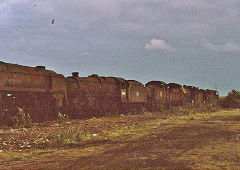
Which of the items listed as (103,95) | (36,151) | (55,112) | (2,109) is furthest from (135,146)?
(103,95)

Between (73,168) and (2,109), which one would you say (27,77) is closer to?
(2,109)

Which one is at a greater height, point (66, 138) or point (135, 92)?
point (135, 92)

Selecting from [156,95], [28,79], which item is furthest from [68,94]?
[156,95]

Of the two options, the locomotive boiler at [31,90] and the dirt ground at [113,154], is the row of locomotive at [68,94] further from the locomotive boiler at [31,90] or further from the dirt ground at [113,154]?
the dirt ground at [113,154]

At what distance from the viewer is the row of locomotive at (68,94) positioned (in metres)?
15.6

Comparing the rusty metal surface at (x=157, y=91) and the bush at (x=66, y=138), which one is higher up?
the rusty metal surface at (x=157, y=91)

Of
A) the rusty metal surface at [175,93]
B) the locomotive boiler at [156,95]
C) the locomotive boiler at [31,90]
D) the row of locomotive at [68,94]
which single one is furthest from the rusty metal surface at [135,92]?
the locomotive boiler at [31,90]

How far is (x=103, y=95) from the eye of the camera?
23688mm

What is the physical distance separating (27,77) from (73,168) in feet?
40.3

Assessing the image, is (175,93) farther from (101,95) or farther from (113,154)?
(113,154)

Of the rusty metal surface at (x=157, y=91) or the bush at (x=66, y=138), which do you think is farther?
the rusty metal surface at (x=157, y=91)

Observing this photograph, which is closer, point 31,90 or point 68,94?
point 31,90

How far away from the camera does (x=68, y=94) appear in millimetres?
20859

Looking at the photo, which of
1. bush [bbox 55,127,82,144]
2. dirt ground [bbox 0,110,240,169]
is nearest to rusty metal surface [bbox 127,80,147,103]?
bush [bbox 55,127,82,144]
